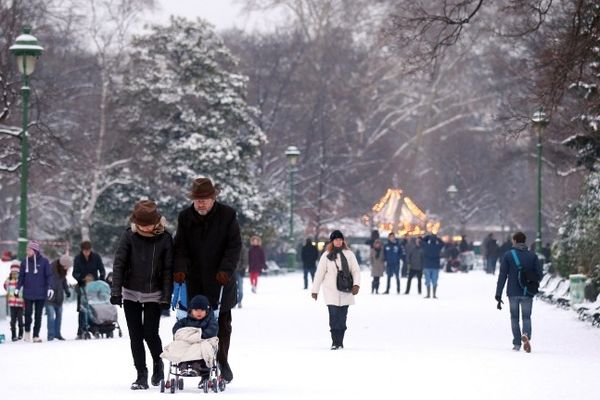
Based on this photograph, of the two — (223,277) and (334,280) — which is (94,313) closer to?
(334,280)

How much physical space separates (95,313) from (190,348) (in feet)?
32.5

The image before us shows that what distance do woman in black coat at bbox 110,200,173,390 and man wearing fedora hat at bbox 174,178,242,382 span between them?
0.47 ft

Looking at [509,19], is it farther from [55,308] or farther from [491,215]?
[55,308]

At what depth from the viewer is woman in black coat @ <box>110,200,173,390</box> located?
13.2 meters

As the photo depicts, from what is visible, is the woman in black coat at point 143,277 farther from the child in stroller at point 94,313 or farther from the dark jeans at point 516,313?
the child in stroller at point 94,313

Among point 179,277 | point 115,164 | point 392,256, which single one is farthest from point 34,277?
point 115,164

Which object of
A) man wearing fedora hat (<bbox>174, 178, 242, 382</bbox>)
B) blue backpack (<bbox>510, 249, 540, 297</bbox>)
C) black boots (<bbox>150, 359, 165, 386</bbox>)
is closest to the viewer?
man wearing fedora hat (<bbox>174, 178, 242, 382</bbox>)

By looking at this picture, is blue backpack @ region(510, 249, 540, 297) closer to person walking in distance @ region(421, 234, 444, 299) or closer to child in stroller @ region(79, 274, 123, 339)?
child in stroller @ region(79, 274, 123, 339)

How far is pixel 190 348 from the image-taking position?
502 inches

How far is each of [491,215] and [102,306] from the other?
270 ft

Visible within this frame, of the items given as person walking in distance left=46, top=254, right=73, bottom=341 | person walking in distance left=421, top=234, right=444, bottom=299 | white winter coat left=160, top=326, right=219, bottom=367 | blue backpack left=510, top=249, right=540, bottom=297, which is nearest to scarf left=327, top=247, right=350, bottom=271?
blue backpack left=510, top=249, right=540, bottom=297

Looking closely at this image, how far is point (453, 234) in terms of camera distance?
95.3 meters

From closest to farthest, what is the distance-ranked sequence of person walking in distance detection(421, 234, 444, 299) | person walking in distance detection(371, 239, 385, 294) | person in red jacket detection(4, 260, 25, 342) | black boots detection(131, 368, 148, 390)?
black boots detection(131, 368, 148, 390) < person in red jacket detection(4, 260, 25, 342) < person walking in distance detection(421, 234, 444, 299) < person walking in distance detection(371, 239, 385, 294)

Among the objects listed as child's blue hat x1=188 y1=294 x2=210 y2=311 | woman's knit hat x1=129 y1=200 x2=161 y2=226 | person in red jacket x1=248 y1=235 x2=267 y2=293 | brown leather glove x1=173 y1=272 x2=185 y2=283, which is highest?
woman's knit hat x1=129 y1=200 x2=161 y2=226
